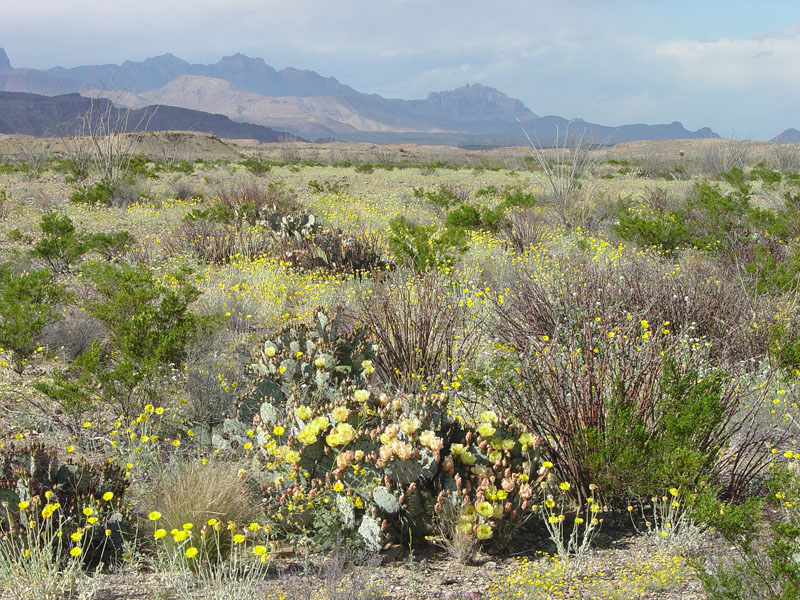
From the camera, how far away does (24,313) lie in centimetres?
511

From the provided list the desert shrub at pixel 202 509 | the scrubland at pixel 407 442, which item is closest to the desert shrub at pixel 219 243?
the scrubland at pixel 407 442

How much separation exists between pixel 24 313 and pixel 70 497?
108 inches

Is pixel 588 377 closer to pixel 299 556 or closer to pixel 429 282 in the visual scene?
pixel 299 556

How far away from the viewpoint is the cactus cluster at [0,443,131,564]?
9.12 ft

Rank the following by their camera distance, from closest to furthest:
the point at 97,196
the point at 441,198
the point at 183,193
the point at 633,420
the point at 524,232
Answer: the point at 633,420
the point at 524,232
the point at 97,196
the point at 441,198
the point at 183,193

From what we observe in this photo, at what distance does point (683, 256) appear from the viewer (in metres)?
8.54

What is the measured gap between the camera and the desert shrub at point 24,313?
504 centimetres

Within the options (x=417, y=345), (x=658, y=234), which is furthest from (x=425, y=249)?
(x=658, y=234)

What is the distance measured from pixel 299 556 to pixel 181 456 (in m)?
1.07

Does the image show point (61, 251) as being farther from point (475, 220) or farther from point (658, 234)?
point (658, 234)

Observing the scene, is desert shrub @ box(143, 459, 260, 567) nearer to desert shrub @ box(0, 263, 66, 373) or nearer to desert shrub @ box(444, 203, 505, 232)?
desert shrub @ box(0, 263, 66, 373)

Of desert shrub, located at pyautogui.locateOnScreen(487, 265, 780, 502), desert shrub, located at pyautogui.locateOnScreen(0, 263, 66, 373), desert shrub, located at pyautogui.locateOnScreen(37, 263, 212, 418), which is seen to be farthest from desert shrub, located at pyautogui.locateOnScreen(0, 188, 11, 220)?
desert shrub, located at pyautogui.locateOnScreen(487, 265, 780, 502)

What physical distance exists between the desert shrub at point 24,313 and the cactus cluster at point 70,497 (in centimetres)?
222

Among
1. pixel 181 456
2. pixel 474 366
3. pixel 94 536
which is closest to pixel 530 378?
pixel 474 366
